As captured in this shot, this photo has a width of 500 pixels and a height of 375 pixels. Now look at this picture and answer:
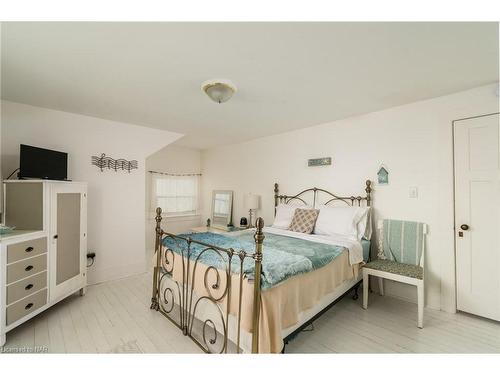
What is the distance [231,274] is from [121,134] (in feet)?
9.81

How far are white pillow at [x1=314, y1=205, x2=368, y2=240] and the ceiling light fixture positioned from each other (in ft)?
6.58

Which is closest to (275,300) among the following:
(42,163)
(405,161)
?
(405,161)

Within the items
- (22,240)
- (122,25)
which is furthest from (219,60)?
(22,240)

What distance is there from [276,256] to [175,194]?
154 inches

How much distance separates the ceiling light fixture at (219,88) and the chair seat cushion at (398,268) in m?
2.39

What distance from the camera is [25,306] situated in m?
2.03

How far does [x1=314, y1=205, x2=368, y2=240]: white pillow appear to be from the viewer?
280 cm

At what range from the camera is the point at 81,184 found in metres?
2.73

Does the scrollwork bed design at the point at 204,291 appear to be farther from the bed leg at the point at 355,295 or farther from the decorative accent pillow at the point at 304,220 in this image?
the bed leg at the point at 355,295

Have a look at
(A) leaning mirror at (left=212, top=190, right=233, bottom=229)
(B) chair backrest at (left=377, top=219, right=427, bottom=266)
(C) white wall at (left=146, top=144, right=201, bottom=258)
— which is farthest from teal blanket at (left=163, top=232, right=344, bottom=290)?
(C) white wall at (left=146, top=144, right=201, bottom=258)

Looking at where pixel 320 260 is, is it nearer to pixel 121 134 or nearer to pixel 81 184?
pixel 81 184

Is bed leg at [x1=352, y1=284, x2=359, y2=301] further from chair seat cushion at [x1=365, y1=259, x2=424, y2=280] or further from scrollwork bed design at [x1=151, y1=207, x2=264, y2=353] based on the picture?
scrollwork bed design at [x1=151, y1=207, x2=264, y2=353]

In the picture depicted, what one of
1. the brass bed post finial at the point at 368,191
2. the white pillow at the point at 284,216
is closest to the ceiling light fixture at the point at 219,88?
the white pillow at the point at 284,216
